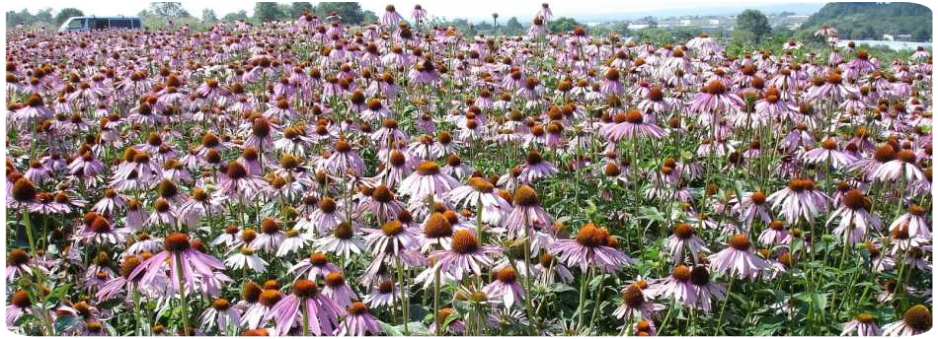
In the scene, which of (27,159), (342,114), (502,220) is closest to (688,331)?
(502,220)

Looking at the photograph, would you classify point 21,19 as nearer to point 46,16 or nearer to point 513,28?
point 46,16

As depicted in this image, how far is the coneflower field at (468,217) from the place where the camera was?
2697 millimetres

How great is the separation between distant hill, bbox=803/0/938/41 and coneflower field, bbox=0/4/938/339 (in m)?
43.6

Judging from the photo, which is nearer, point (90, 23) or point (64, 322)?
point (64, 322)

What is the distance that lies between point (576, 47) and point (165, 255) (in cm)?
783

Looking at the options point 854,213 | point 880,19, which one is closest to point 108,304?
point 854,213

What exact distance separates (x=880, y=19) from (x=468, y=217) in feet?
262

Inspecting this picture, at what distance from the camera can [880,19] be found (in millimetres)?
69812

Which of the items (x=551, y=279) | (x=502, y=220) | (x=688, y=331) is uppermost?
(x=502, y=220)

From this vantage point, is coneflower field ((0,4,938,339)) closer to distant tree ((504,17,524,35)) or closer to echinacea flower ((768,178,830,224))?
echinacea flower ((768,178,830,224))

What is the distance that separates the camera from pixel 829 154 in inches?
169

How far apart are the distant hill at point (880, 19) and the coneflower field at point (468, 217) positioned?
43578 mm

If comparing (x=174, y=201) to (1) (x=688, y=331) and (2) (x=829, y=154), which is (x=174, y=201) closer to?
(1) (x=688, y=331)

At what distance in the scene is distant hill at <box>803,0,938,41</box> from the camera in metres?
50.8
